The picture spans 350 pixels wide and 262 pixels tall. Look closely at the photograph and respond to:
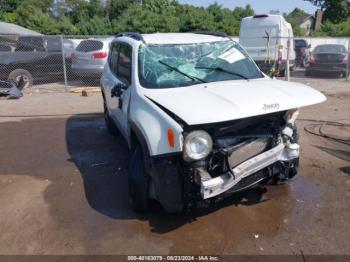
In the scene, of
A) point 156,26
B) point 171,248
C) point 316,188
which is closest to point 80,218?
point 171,248

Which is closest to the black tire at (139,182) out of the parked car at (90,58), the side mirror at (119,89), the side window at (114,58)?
the side mirror at (119,89)

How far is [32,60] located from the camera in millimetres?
13461

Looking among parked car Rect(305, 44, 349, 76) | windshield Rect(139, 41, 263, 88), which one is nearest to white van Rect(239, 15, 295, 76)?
parked car Rect(305, 44, 349, 76)

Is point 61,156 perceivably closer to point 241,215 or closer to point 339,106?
point 241,215

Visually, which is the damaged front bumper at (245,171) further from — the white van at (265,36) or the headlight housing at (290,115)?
the white van at (265,36)

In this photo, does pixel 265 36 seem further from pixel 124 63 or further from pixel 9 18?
pixel 9 18

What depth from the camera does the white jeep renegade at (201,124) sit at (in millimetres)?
3512

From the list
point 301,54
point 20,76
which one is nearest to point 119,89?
point 20,76

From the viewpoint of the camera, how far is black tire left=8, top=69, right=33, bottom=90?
43.2 ft

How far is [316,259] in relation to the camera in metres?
3.38

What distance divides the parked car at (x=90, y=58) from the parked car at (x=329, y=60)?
29.1ft

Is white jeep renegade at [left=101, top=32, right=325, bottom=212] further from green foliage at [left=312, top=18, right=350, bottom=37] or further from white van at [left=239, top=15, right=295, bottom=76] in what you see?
green foliage at [left=312, top=18, right=350, bottom=37]

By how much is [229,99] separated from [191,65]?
3.96 ft

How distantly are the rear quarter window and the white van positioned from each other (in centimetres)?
586
